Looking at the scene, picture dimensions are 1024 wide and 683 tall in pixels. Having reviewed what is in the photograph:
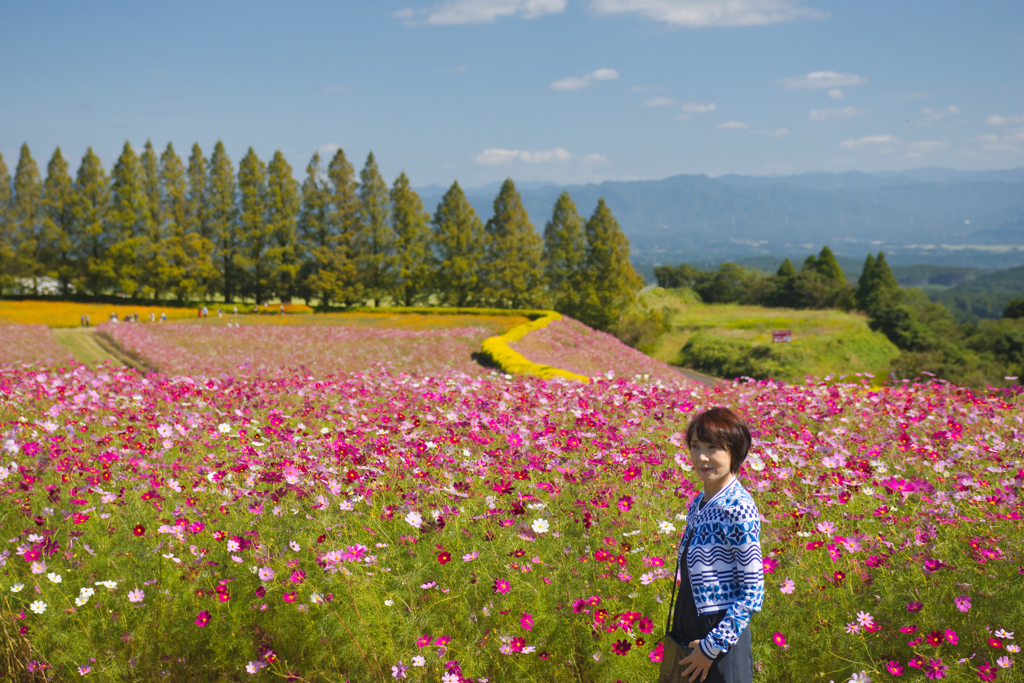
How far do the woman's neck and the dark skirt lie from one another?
26 cm

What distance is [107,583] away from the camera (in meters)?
3.57

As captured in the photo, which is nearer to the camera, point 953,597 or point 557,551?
point 953,597

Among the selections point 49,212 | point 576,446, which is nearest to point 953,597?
point 576,446

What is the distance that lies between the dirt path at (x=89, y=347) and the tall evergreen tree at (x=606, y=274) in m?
26.6

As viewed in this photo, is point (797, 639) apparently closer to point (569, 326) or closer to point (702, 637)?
point (702, 637)

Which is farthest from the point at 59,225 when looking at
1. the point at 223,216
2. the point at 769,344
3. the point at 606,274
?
the point at 769,344

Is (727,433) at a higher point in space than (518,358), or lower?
higher

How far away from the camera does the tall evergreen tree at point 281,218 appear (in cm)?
4656

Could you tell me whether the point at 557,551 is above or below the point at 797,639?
above

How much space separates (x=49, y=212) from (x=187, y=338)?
34.2 metres

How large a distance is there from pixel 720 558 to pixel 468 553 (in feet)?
6.49

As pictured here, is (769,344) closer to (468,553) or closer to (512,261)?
(512,261)

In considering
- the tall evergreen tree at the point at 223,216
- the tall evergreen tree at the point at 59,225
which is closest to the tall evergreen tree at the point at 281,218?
the tall evergreen tree at the point at 223,216

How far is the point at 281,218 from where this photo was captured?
4703cm
